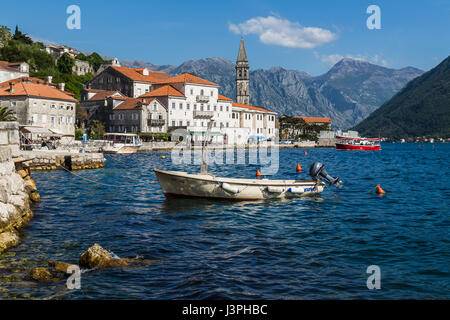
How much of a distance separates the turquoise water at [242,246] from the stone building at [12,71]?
227ft

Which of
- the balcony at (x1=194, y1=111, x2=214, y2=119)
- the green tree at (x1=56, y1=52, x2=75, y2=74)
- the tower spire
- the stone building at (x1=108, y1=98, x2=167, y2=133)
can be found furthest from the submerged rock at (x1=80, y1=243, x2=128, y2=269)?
the tower spire

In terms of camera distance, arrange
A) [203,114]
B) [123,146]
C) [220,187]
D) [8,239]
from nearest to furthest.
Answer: [8,239] < [220,187] < [123,146] < [203,114]

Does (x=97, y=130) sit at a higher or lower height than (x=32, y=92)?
lower

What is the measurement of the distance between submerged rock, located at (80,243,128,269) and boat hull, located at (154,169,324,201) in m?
10.1

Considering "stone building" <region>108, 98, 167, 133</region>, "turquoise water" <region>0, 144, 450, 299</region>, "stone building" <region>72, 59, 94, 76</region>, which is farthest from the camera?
"stone building" <region>72, 59, 94, 76</region>

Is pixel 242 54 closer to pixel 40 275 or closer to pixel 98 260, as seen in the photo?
pixel 98 260

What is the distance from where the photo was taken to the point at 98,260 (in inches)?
421

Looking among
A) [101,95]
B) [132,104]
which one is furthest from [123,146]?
[101,95]

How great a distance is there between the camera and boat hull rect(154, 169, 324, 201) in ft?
68.3

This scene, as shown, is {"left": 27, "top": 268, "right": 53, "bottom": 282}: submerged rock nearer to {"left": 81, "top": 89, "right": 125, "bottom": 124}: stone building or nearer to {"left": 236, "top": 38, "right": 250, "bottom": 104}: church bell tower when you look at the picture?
{"left": 81, "top": 89, "right": 125, "bottom": 124}: stone building

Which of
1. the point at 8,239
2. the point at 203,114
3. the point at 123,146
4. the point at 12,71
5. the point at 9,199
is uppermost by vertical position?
the point at 12,71

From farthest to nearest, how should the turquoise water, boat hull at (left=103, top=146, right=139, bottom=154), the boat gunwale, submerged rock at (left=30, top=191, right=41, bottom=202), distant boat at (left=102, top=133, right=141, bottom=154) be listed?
distant boat at (left=102, top=133, right=141, bottom=154) < boat hull at (left=103, top=146, right=139, bottom=154) < submerged rock at (left=30, top=191, right=41, bottom=202) < the boat gunwale < the turquoise water

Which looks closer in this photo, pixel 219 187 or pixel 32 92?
pixel 219 187

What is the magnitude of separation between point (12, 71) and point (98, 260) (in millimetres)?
85341
